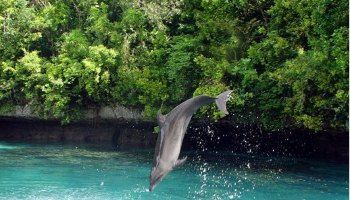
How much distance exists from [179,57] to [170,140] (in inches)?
295

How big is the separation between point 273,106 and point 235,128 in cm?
363

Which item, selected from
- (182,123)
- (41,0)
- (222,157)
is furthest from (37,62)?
(182,123)

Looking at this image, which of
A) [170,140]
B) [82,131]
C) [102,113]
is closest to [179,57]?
[102,113]

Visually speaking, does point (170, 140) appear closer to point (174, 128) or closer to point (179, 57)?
point (174, 128)

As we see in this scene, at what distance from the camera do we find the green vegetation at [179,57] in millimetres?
11398

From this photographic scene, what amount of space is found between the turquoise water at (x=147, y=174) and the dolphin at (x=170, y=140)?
370 cm

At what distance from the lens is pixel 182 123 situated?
21.6ft

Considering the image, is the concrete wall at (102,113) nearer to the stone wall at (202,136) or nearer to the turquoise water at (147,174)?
the stone wall at (202,136)

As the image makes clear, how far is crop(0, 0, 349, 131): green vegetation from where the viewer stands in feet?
37.4

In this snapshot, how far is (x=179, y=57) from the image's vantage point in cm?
1379

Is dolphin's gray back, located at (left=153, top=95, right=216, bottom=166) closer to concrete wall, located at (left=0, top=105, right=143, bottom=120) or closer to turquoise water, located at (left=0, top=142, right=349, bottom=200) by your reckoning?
turquoise water, located at (left=0, top=142, right=349, bottom=200)

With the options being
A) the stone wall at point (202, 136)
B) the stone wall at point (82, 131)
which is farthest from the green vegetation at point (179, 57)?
the stone wall at point (202, 136)

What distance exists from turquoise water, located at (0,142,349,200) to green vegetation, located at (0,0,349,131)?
1044mm

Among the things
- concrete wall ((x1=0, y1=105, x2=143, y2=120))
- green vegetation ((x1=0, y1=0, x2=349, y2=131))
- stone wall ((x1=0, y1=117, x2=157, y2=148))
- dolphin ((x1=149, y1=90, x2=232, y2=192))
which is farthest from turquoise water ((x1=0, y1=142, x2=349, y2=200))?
dolphin ((x1=149, y1=90, x2=232, y2=192))
